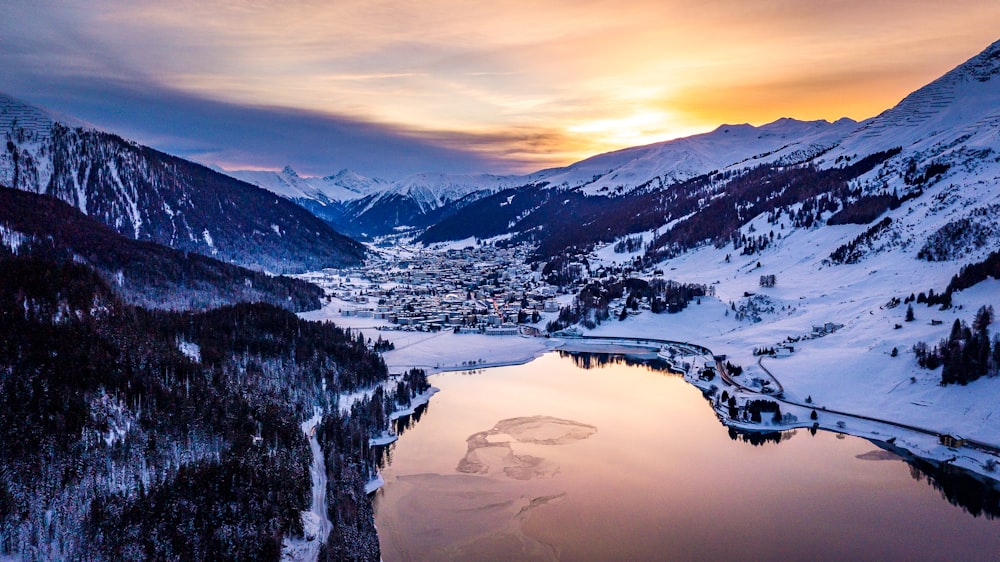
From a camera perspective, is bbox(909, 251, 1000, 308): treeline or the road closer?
the road

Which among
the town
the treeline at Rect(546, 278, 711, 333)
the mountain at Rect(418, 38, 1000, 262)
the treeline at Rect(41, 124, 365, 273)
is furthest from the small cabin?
the treeline at Rect(41, 124, 365, 273)

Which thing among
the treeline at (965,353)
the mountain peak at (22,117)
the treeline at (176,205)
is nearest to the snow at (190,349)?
the treeline at (965,353)

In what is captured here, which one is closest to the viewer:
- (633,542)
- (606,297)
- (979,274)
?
(633,542)

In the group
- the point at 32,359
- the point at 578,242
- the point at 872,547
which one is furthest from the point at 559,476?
the point at 578,242

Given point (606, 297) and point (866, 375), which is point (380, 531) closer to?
point (866, 375)

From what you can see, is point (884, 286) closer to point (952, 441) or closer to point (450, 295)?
point (952, 441)

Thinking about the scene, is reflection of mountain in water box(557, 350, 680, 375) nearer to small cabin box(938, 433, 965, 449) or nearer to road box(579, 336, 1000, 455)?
road box(579, 336, 1000, 455)
